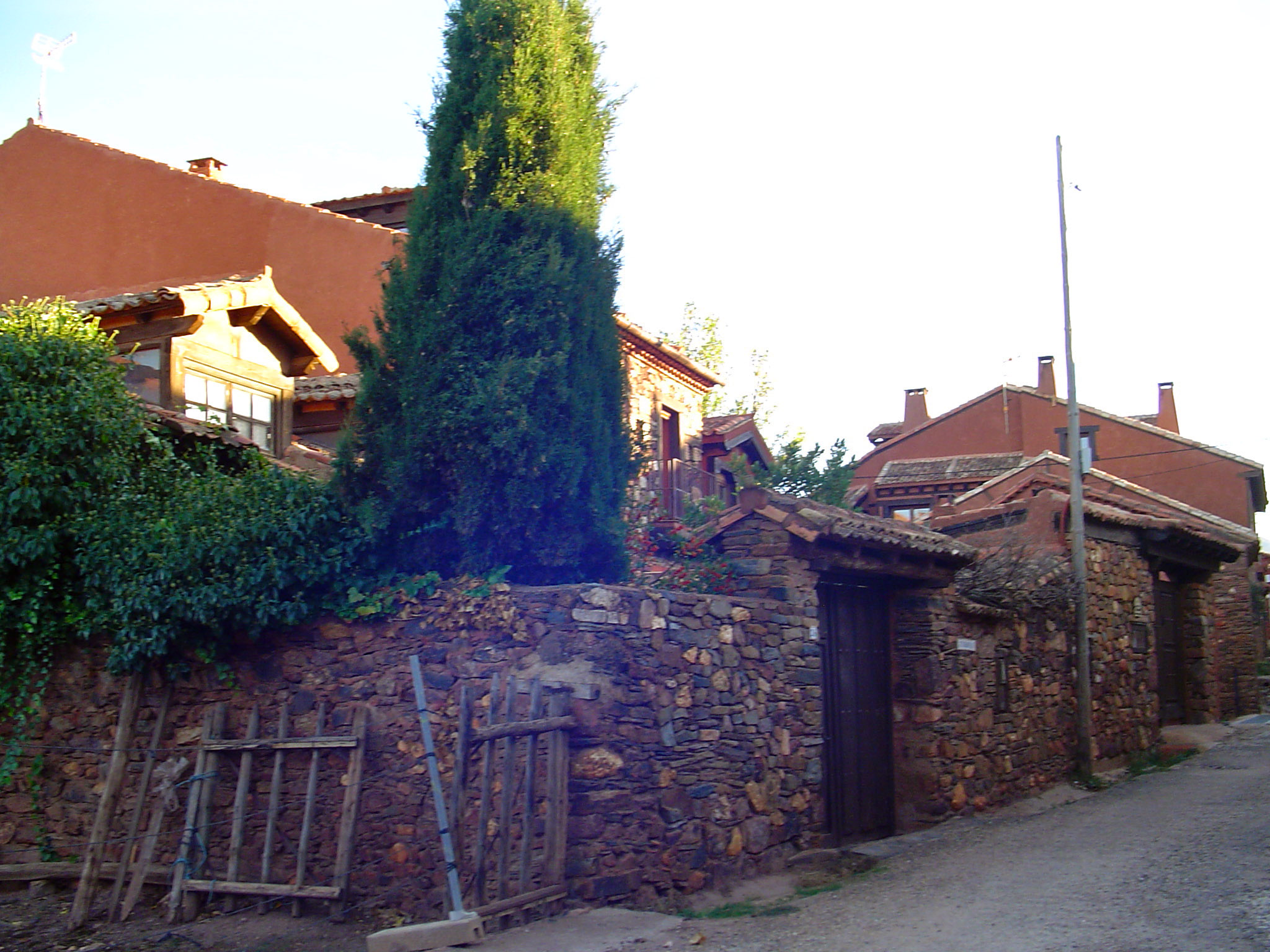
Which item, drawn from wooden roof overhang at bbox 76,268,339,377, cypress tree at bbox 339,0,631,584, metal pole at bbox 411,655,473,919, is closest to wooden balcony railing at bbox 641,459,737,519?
wooden roof overhang at bbox 76,268,339,377

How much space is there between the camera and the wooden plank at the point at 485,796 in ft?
22.1

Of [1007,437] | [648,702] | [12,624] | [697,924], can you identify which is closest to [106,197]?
[12,624]

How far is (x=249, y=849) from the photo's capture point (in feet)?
26.5

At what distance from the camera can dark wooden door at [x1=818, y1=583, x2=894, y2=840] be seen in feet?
32.4

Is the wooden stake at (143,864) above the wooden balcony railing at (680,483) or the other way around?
the other way around

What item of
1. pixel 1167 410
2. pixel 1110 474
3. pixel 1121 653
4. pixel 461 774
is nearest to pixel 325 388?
pixel 461 774

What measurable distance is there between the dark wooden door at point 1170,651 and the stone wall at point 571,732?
10773 millimetres

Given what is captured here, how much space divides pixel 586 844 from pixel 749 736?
179 cm

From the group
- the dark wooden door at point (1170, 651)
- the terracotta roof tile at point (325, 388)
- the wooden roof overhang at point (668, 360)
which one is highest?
the wooden roof overhang at point (668, 360)

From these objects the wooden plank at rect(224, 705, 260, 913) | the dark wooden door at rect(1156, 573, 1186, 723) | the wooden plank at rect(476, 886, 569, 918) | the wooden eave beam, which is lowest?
the wooden plank at rect(476, 886, 569, 918)

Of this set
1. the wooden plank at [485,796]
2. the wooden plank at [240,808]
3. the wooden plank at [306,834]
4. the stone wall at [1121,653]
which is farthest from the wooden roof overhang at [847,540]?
the stone wall at [1121,653]

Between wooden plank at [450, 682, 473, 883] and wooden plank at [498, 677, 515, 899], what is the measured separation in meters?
0.25

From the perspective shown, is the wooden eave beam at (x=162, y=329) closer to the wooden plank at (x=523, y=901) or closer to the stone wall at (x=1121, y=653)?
the wooden plank at (x=523, y=901)

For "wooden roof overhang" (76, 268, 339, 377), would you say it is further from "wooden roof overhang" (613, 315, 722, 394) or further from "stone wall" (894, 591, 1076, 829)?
"stone wall" (894, 591, 1076, 829)
